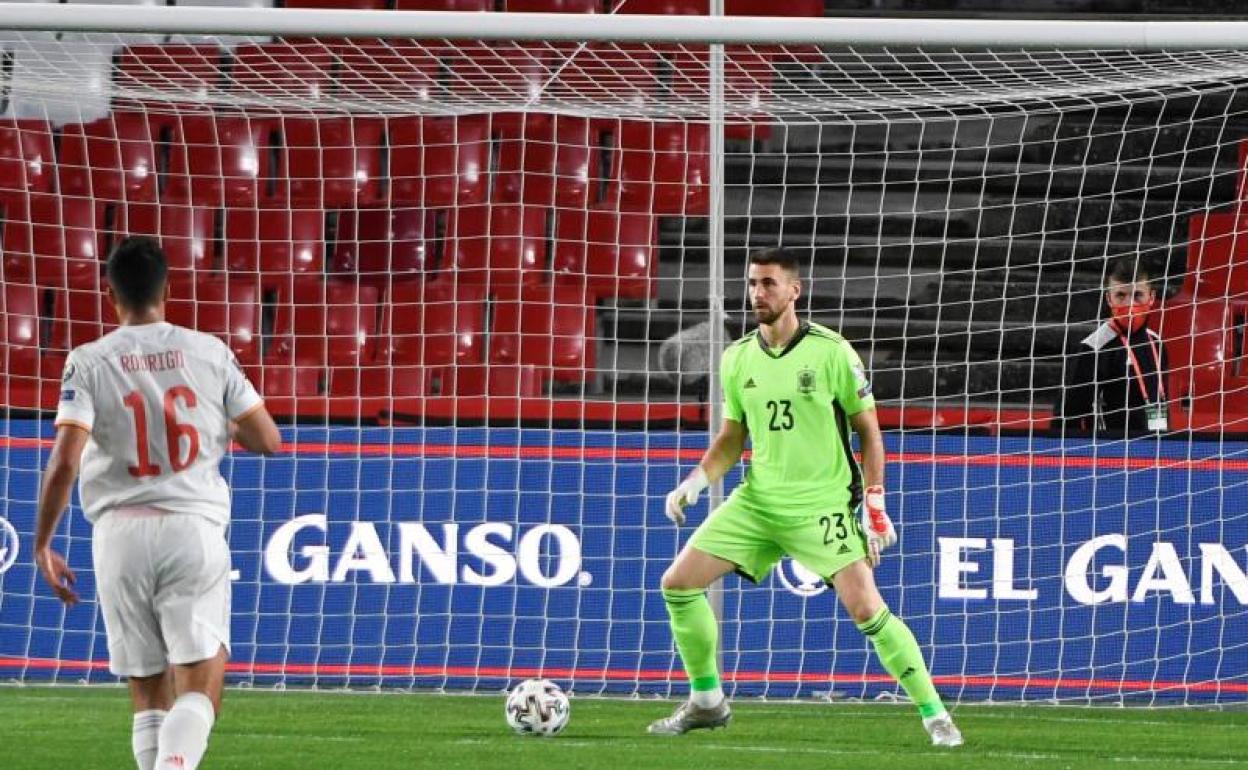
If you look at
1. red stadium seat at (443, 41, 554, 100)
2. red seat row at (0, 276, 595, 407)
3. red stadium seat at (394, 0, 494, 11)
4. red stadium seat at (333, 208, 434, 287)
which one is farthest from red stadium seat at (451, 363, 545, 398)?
red stadium seat at (394, 0, 494, 11)

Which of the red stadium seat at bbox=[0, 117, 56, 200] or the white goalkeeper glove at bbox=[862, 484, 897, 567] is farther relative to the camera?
the red stadium seat at bbox=[0, 117, 56, 200]

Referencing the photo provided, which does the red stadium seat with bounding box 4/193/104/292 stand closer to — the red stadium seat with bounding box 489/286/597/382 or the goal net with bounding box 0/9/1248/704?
the goal net with bounding box 0/9/1248/704

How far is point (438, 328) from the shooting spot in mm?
11930

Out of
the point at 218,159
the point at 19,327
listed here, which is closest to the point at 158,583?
the point at 19,327

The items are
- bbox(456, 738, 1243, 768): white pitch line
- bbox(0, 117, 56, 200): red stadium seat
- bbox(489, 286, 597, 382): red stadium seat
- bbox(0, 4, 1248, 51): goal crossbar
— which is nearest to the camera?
bbox(456, 738, 1243, 768): white pitch line

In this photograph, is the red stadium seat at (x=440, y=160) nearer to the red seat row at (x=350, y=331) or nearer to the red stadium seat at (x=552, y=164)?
the red stadium seat at (x=552, y=164)

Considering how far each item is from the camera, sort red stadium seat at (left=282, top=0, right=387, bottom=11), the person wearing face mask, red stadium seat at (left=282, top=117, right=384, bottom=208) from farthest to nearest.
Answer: red stadium seat at (left=282, top=0, right=387, bottom=11) → red stadium seat at (left=282, top=117, right=384, bottom=208) → the person wearing face mask

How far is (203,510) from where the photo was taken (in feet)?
18.2

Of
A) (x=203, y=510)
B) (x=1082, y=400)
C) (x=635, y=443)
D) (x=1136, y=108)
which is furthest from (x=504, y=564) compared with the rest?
(x=1136, y=108)

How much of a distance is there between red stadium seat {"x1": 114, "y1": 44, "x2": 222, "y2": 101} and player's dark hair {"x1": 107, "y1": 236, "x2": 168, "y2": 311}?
15.1 feet

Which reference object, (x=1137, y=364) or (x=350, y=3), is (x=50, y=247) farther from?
(x=1137, y=364)

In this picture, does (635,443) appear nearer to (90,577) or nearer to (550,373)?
(550,373)

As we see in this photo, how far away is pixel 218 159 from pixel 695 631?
5587 millimetres

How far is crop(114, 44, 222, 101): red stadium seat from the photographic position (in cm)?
Answer: 1052
